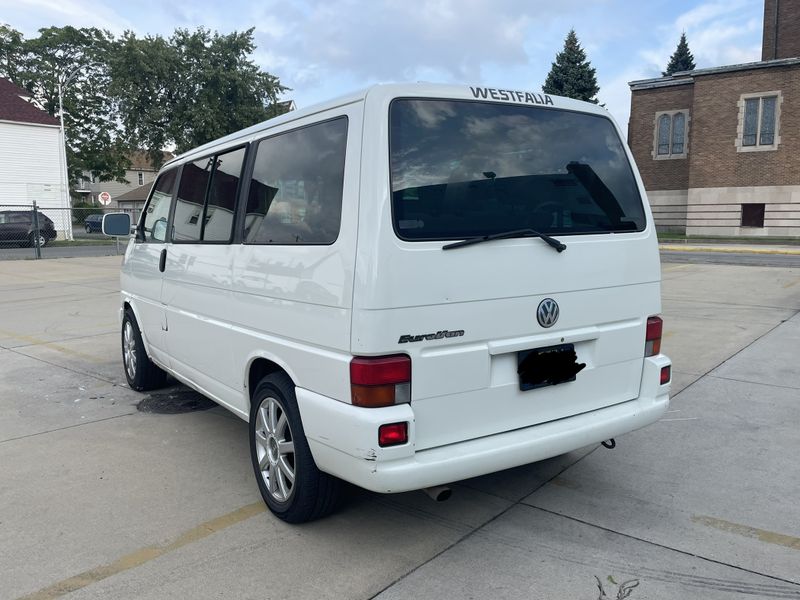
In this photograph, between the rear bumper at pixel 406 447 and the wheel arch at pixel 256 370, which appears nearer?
the rear bumper at pixel 406 447

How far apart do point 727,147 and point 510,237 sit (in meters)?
37.6

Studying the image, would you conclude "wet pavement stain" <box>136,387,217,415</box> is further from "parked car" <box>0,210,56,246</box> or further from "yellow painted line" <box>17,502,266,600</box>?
"parked car" <box>0,210,56,246</box>

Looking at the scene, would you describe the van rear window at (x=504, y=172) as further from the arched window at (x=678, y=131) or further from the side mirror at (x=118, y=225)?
the arched window at (x=678, y=131)

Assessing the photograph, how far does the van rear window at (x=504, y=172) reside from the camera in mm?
2887

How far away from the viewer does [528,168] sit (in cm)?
322

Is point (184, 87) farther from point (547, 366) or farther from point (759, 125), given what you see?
point (547, 366)

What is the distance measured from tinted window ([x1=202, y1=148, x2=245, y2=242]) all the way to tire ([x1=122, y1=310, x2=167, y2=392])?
2.00m

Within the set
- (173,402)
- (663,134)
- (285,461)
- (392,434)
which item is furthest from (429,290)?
(663,134)

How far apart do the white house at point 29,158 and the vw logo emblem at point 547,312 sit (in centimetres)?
3574

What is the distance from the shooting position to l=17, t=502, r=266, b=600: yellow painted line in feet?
9.34

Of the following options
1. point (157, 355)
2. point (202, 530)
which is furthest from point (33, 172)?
point (202, 530)

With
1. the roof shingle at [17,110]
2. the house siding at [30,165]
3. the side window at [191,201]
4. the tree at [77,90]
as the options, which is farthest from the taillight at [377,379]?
the tree at [77,90]

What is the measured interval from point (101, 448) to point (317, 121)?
2.89 metres

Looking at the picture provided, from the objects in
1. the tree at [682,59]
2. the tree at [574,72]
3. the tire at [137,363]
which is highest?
the tree at [682,59]
